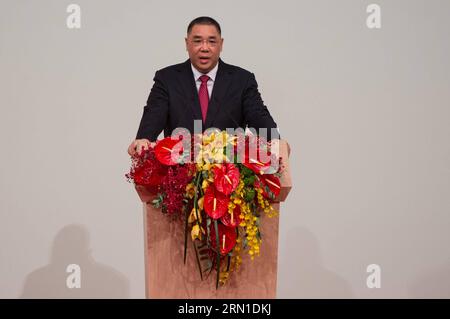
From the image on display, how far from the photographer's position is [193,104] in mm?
3209

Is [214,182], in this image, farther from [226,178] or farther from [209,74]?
[209,74]

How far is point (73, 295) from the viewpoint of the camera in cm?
454

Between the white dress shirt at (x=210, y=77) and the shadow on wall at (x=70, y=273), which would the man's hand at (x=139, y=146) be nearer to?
the white dress shirt at (x=210, y=77)

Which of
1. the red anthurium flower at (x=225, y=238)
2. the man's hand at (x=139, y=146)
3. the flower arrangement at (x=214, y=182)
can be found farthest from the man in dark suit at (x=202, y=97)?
the red anthurium flower at (x=225, y=238)

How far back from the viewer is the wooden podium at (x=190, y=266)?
9.15 feet

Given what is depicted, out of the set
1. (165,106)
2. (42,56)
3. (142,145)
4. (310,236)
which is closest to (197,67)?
(165,106)

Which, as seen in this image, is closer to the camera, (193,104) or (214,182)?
(214,182)

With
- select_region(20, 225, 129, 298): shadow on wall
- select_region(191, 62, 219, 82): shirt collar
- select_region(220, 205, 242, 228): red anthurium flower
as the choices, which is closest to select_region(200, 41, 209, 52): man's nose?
select_region(191, 62, 219, 82): shirt collar

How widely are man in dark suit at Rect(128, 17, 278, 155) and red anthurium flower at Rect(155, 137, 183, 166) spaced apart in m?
0.52

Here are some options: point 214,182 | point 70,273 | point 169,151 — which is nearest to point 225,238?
point 214,182

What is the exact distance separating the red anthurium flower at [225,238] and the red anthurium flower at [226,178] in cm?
17

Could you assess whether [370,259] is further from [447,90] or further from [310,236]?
[447,90]

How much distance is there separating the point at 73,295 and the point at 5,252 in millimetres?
463

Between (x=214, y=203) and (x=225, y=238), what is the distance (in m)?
0.16
